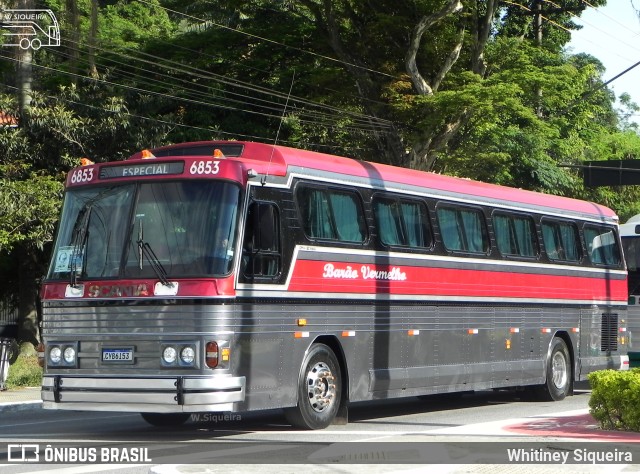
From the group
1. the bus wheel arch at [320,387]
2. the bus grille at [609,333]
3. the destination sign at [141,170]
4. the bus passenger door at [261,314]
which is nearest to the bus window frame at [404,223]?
the bus wheel arch at [320,387]

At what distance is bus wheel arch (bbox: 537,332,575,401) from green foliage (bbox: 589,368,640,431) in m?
6.25

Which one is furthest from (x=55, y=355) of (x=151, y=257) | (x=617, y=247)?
(x=617, y=247)

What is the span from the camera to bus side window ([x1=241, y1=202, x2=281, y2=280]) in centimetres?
1345

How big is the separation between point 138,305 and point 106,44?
1037 inches

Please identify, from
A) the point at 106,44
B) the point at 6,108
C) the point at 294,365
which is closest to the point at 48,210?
the point at 6,108

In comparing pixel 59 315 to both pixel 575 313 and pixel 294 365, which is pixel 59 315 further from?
pixel 575 313

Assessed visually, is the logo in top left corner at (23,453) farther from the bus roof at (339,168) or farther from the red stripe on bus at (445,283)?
the bus roof at (339,168)

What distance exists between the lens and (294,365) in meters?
14.2

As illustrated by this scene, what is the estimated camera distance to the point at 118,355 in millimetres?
13258

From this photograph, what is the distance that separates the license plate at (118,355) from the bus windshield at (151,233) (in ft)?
2.81

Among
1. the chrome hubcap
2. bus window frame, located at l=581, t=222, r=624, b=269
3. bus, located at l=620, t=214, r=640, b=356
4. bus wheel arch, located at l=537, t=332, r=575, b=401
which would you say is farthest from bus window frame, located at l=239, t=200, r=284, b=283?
bus, located at l=620, t=214, r=640, b=356

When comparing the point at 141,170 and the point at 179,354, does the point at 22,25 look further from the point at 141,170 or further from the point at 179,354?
the point at 179,354

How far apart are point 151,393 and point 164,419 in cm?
284

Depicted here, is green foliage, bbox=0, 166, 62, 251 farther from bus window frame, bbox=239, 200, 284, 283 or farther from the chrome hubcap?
bus window frame, bbox=239, 200, 284, 283
